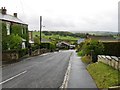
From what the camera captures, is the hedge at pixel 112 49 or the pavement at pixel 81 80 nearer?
the pavement at pixel 81 80

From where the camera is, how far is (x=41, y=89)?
14.8 m

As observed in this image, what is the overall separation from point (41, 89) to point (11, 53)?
84.2ft

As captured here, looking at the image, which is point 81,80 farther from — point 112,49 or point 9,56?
point 9,56

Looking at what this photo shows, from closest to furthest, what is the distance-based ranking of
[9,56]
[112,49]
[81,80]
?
[81,80]
[112,49]
[9,56]

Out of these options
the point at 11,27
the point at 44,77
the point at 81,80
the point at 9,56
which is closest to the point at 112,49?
the point at 9,56

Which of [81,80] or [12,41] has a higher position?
[12,41]

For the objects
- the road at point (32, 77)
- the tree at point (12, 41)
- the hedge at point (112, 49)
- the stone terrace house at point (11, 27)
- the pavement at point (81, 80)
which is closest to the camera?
the pavement at point (81, 80)

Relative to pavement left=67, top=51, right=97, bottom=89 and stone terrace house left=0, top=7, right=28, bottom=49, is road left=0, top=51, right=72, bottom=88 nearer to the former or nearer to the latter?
pavement left=67, top=51, right=97, bottom=89

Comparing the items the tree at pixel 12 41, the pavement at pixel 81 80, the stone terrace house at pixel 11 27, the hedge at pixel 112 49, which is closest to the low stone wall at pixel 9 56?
the tree at pixel 12 41

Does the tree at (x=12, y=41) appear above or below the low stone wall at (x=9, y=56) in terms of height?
above

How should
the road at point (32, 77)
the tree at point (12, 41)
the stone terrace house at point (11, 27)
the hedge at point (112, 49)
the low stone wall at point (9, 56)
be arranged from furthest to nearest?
the stone terrace house at point (11, 27) → the tree at point (12, 41) → the low stone wall at point (9, 56) → the hedge at point (112, 49) → the road at point (32, 77)

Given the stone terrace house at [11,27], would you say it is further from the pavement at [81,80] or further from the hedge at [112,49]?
the pavement at [81,80]

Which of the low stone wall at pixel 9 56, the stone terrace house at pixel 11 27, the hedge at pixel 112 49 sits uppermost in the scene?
the stone terrace house at pixel 11 27

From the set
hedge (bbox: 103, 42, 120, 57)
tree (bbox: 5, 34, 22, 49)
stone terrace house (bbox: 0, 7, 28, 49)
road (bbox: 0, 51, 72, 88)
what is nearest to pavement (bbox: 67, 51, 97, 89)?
road (bbox: 0, 51, 72, 88)
